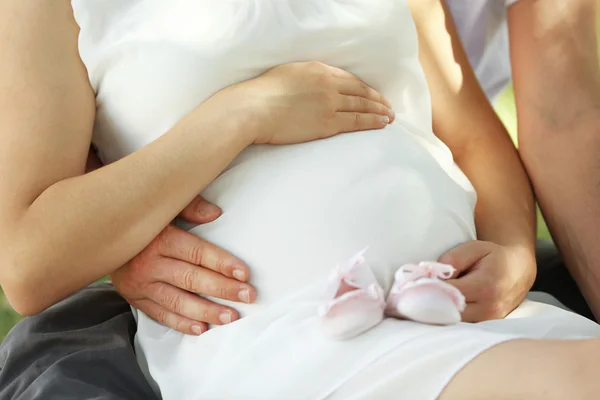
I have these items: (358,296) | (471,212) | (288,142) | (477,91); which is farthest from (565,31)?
(358,296)

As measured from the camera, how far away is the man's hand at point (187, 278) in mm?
983

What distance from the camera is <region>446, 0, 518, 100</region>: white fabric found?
141 cm

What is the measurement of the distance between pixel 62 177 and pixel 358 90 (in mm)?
432

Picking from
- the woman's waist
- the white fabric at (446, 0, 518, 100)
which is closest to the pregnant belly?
the woman's waist

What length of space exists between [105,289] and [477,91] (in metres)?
0.72

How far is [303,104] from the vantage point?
1.06 metres

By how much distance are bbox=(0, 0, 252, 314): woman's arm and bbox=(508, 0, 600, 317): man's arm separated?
1.79 ft

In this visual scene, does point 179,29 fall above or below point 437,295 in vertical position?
above

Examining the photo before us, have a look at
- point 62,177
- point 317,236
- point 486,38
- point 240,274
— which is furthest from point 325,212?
point 486,38

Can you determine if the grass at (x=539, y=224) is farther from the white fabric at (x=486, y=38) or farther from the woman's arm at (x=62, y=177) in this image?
the woman's arm at (x=62, y=177)

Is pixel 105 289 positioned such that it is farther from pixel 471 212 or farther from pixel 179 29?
pixel 471 212

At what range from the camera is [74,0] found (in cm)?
103

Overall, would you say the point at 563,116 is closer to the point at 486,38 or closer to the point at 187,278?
the point at 486,38

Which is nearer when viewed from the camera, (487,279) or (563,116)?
(487,279)
